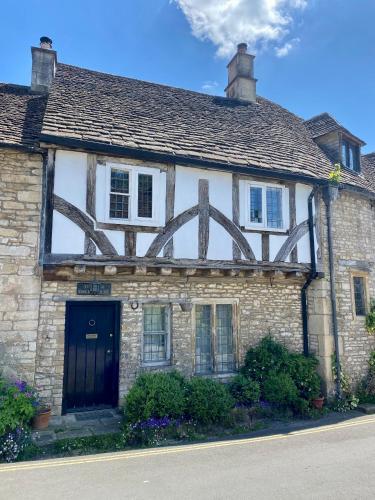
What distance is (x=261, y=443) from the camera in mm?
6781

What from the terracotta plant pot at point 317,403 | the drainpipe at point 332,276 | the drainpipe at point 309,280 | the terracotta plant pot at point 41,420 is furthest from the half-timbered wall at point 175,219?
the terracotta plant pot at point 317,403

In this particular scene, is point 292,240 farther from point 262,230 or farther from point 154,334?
Result: point 154,334

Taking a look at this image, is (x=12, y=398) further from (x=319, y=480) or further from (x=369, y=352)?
(x=369, y=352)

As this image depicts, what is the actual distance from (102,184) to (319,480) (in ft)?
22.0

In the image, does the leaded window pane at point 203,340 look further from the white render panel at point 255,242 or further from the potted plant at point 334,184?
the potted plant at point 334,184

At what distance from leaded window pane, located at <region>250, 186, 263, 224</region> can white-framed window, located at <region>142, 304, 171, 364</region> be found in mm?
3237

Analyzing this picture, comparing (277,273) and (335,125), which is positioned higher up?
(335,125)

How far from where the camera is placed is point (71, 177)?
7.93m

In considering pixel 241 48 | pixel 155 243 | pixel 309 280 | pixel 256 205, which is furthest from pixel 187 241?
pixel 241 48

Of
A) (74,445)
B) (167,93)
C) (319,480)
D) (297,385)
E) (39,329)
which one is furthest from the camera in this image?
(167,93)

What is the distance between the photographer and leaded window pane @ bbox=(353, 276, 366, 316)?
10.9 metres

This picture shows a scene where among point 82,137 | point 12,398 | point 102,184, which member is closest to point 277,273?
point 102,184

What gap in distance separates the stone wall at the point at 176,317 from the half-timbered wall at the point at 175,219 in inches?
31.6

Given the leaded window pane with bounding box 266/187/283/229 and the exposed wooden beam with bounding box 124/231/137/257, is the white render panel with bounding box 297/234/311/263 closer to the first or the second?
the leaded window pane with bounding box 266/187/283/229
